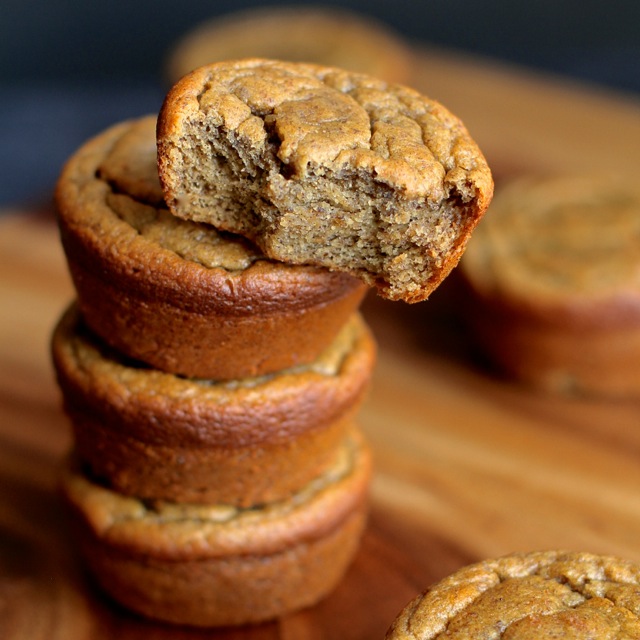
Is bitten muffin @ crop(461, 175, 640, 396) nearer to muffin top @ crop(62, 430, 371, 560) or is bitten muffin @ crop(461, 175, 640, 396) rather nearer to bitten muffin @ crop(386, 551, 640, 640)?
muffin top @ crop(62, 430, 371, 560)

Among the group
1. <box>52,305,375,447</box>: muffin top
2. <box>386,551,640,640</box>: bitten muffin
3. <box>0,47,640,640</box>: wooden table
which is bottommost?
<box>0,47,640,640</box>: wooden table

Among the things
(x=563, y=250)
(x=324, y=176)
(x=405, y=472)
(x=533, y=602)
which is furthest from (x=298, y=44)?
(x=533, y=602)

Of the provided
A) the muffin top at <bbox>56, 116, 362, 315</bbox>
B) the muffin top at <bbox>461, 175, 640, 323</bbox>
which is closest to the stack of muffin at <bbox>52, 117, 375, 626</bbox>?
the muffin top at <bbox>56, 116, 362, 315</bbox>

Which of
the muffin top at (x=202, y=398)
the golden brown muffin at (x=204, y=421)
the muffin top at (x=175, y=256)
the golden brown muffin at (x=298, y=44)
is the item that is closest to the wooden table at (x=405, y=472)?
the golden brown muffin at (x=204, y=421)

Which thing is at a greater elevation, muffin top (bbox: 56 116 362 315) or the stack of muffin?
muffin top (bbox: 56 116 362 315)

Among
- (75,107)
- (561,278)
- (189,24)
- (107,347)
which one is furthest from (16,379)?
(189,24)
